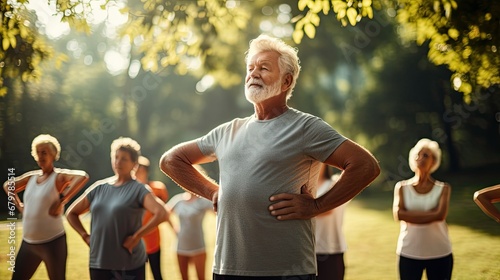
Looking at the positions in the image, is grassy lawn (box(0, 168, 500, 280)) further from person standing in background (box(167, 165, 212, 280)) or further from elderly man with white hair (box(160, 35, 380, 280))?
elderly man with white hair (box(160, 35, 380, 280))

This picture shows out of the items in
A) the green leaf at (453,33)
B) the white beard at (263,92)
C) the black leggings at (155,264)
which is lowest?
the black leggings at (155,264)

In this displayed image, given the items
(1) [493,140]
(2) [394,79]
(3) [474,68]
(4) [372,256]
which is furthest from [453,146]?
(3) [474,68]

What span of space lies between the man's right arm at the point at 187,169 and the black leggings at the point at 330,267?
270 centimetres

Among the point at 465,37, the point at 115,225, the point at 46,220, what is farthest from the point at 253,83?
the point at 465,37

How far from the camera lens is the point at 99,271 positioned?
5867 mm

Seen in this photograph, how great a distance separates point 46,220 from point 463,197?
22564 mm

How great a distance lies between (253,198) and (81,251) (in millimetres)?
12036

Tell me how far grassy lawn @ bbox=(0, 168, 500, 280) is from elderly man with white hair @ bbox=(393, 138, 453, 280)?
3.78m

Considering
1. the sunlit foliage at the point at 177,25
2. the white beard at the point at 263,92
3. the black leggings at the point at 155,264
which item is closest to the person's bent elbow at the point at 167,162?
the white beard at the point at 263,92

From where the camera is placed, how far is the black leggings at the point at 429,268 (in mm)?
6039

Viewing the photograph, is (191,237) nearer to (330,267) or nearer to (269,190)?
(330,267)

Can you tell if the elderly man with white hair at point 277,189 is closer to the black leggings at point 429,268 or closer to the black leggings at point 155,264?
the black leggings at point 429,268

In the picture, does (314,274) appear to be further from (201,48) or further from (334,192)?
(201,48)

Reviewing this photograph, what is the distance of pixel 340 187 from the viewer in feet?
10.6
